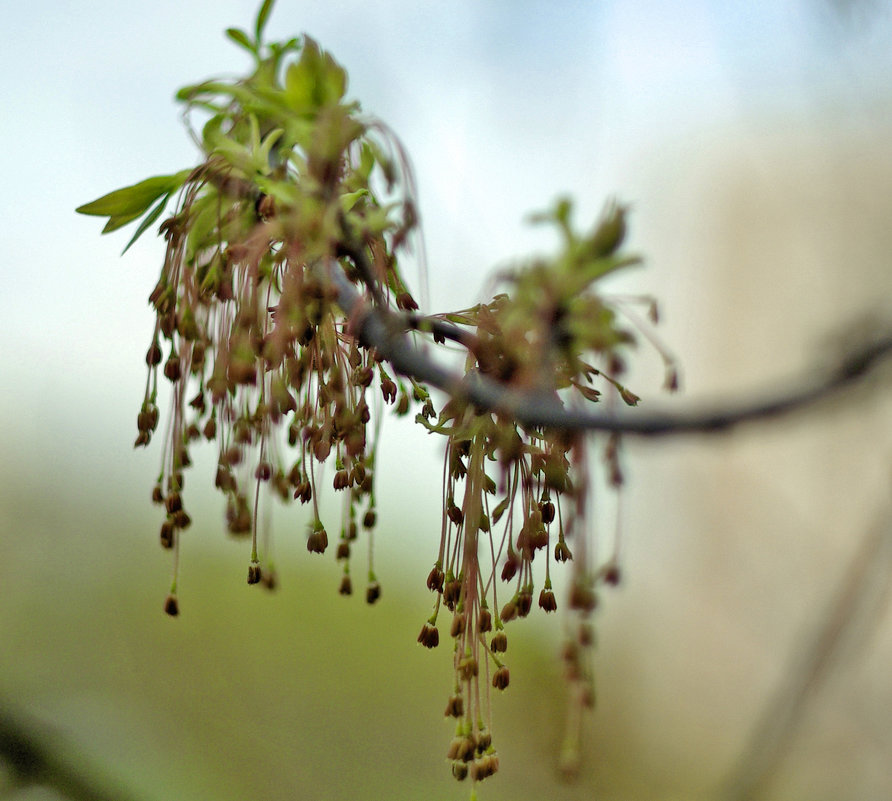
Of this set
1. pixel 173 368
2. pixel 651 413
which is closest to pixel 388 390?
pixel 173 368

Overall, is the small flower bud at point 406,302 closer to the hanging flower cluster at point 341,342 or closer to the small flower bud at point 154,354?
the hanging flower cluster at point 341,342

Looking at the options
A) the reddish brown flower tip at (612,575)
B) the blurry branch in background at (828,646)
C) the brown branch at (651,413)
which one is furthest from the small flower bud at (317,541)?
the blurry branch in background at (828,646)

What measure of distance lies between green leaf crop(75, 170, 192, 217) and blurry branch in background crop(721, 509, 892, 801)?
650 millimetres

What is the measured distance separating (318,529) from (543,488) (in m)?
0.18

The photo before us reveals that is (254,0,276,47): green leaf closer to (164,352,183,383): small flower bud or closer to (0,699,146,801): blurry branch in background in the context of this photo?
(164,352,183,383): small flower bud

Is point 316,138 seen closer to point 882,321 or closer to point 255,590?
point 882,321

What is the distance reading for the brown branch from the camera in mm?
237

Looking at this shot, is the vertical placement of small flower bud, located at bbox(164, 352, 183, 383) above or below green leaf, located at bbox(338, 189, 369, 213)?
below

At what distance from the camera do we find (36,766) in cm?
74

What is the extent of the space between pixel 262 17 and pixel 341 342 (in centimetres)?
25

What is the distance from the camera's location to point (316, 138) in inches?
14.3

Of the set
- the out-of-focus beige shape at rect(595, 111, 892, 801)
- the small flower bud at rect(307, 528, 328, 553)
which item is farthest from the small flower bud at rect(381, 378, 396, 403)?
the out-of-focus beige shape at rect(595, 111, 892, 801)

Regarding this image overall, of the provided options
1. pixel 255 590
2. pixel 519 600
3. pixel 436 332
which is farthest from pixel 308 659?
pixel 436 332

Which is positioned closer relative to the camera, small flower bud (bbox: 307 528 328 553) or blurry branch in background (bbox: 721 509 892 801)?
small flower bud (bbox: 307 528 328 553)
